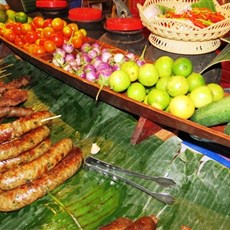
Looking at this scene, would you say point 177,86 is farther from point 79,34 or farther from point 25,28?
point 25,28

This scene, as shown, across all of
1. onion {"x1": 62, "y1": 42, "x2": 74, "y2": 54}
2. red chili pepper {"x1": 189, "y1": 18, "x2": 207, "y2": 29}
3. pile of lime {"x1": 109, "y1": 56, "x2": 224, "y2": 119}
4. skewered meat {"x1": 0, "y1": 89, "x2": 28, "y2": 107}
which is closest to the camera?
pile of lime {"x1": 109, "y1": 56, "x2": 224, "y2": 119}

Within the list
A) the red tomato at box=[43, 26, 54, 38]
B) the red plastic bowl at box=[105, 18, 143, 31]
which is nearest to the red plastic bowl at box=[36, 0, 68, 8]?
the red tomato at box=[43, 26, 54, 38]

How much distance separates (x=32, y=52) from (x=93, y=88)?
1.60 m

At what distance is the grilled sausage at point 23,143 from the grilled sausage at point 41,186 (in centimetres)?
38

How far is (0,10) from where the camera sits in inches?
218

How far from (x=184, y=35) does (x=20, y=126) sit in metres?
2.00

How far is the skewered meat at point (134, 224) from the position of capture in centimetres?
204

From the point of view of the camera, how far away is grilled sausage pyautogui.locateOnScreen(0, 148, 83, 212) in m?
2.31

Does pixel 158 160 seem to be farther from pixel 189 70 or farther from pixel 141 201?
pixel 189 70

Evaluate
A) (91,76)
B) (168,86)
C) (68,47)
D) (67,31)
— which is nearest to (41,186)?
(91,76)

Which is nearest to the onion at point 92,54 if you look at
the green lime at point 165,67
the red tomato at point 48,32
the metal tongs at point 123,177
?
the green lime at point 165,67

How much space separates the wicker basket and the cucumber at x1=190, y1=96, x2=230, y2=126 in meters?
0.98

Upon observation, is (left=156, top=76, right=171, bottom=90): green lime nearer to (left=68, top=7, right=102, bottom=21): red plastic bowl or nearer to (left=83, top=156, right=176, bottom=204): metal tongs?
(left=83, top=156, right=176, bottom=204): metal tongs

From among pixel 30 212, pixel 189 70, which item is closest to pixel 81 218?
pixel 30 212
